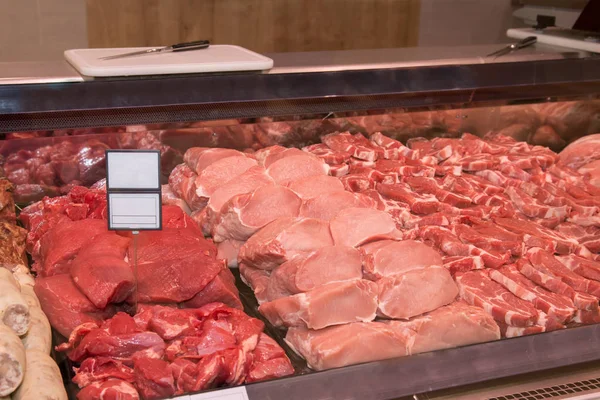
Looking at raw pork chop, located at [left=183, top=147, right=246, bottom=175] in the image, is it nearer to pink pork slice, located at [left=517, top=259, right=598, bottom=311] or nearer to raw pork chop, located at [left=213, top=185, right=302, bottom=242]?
raw pork chop, located at [left=213, top=185, right=302, bottom=242]

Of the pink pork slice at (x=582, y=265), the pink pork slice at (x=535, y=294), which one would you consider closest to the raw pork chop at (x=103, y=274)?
the pink pork slice at (x=535, y=294)

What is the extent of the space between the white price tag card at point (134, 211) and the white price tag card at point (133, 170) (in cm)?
3

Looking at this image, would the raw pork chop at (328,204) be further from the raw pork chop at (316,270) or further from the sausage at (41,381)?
the sausage at (41,381)

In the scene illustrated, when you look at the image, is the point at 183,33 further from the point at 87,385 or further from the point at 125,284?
the point at 87,385

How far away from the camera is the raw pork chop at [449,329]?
245 cm

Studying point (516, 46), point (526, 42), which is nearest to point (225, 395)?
point (516, 46)

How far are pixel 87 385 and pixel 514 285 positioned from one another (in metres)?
1.65

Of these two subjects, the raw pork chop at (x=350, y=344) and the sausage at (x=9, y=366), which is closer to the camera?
the sausage at (x=9, y=366)

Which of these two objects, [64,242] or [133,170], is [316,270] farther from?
[64,242]

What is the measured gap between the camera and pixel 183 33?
6426 mm

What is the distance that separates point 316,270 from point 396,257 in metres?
0.35

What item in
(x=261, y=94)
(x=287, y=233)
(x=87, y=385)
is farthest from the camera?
(x=261, y=94)

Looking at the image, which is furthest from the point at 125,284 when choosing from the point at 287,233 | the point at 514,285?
the point at 514,285

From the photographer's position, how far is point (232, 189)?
3.20 metres
